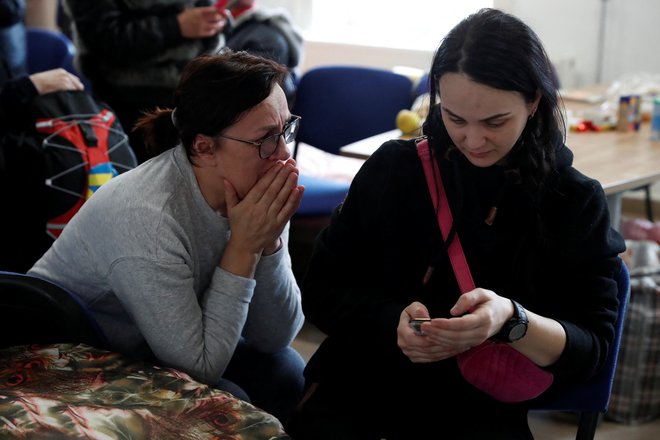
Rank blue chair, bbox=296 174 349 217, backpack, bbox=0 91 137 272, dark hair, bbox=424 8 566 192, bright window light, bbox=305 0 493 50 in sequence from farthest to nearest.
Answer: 1. bright window light, bbox=305 0 493 50
2. blue chair, bbox=296 174 349 217
3. backpack, bbox=0 91 137 272
4. dark hair, bbox=424 8 566 192

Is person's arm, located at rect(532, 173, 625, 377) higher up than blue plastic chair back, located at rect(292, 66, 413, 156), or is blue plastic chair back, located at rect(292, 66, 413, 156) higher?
person's arm, located at rect(532, 173, 625, 377)

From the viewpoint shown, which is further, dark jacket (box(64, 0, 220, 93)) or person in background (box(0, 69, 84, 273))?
dark jacket (box(64, 0, 220, 93))

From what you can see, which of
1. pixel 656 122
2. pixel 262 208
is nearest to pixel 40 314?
pixel 262 208

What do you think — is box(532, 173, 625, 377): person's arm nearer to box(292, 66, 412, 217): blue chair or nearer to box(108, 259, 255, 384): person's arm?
box(108, 259, 255, 384): person's arm

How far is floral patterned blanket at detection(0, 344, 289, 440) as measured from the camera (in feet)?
3.98

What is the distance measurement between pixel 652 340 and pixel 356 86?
5.03ft

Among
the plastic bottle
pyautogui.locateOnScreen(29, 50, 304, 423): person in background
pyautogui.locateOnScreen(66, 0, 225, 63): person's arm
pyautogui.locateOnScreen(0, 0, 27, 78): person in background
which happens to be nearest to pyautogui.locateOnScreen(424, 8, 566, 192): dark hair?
pyautogui.locateOnScreen(29, 50, 304, 423): person in background

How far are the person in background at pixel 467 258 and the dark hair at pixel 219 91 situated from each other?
249 millimetres

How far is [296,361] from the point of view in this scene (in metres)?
1.80

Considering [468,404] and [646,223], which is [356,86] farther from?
[468,404]

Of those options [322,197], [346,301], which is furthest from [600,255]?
[322,197]

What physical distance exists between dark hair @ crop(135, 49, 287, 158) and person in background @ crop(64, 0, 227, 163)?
1.17 meters

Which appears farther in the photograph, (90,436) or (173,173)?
(173,173)

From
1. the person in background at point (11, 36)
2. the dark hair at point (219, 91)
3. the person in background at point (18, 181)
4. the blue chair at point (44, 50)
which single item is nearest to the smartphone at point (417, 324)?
the dark hair at point (219, 91)
